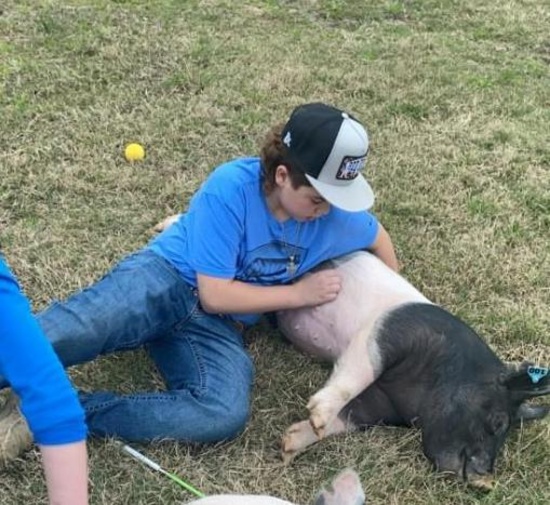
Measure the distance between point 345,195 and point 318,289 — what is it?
1.27 ft

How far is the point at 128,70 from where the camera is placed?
4.93 metres

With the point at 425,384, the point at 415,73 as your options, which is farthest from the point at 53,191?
the point at 415,73

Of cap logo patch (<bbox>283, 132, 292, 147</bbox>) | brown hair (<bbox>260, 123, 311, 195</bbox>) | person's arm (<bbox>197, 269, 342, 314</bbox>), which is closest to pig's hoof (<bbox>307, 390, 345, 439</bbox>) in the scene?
person's arm (<bbox>197, 269, 342, 314</bbox>)

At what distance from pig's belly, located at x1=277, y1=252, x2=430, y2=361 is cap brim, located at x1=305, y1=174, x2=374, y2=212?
349mm

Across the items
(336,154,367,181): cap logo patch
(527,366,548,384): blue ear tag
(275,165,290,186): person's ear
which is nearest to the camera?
(527,366,548,384): blue ear tag

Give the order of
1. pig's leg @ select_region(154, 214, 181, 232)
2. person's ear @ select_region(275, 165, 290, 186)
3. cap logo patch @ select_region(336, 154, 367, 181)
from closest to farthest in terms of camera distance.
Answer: cap logo patch @ select_region(336, 154, 367, 181), person's ear @ select_region(275, 165, 290, 186), pig's leg @ select_region(154, 214, 181, 232)

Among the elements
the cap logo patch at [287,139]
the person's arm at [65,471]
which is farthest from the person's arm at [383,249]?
the person's arm at [65,471]

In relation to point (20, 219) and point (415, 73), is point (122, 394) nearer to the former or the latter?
point (20, 219)

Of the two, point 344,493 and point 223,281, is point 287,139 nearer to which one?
point 223,281

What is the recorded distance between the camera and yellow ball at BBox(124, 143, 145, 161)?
4.11 meters

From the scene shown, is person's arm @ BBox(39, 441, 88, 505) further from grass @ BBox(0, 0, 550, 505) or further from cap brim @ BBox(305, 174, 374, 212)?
cap brim @ BBox(305, 174, 374, 212)

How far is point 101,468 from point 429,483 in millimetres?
925

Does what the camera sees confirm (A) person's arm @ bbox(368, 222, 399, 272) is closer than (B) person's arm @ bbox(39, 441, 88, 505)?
No

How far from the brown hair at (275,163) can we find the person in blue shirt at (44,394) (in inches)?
50.9
